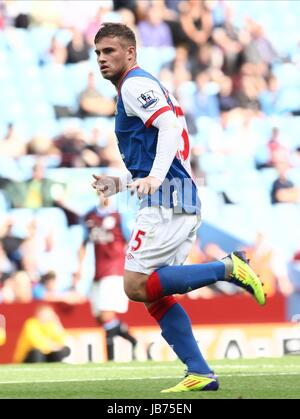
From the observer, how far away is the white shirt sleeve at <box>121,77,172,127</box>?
5.64 meters

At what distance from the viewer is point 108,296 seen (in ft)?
33.6

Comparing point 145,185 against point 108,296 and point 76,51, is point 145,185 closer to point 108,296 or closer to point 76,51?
point 108,296

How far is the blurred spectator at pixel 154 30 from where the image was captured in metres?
13.2

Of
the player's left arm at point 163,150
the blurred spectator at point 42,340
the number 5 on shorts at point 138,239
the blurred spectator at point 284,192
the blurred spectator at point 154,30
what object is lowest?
the blurred spectator at point 42,340

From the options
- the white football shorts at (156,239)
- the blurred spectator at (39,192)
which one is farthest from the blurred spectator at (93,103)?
the white football shorts at (156,239)

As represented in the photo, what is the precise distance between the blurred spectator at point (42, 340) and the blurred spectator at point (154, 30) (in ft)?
15.2

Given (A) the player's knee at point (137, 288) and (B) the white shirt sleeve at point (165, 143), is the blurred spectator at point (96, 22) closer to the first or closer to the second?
(B) the white shirt sleeve at point (165, 143)

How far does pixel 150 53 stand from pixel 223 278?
7775 millimetres

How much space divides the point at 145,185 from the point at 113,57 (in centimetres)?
86

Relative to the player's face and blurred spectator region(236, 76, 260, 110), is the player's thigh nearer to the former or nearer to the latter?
the player's face

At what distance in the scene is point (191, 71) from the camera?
1324cm

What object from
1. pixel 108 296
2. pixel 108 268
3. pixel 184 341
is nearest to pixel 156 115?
pixel 184 341

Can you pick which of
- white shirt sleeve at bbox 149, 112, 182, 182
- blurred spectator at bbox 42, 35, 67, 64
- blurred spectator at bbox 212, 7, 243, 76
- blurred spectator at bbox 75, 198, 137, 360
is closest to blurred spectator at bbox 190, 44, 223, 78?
blurred spectator at bbox 212, 7, 243, 76

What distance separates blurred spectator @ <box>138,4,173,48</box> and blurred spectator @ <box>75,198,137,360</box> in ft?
9.83
